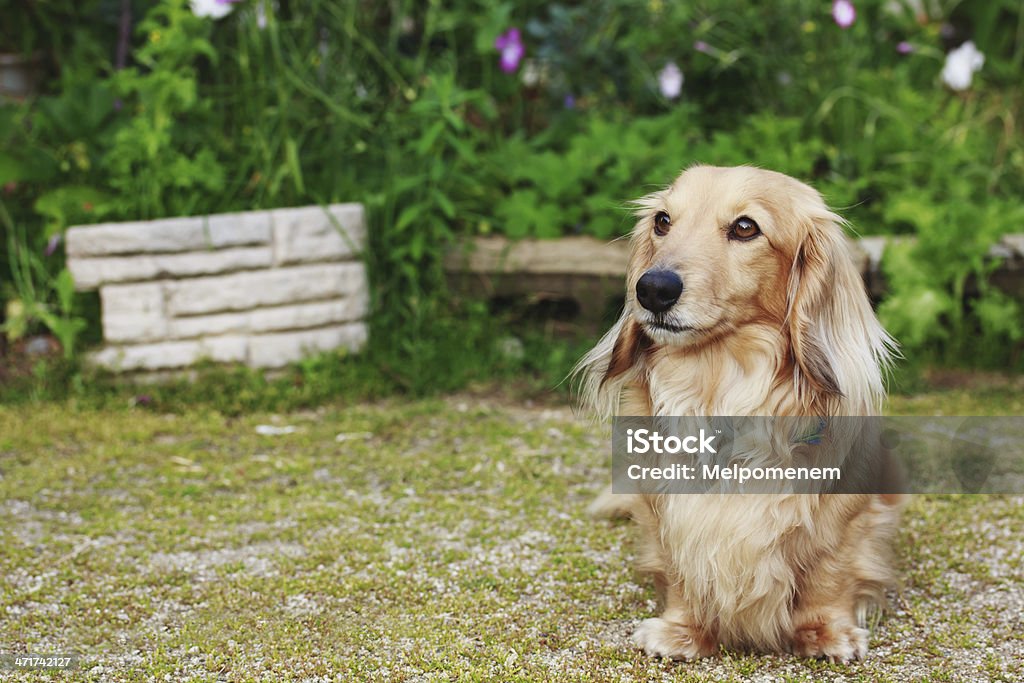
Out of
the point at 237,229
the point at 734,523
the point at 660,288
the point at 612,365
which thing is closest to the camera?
the point at 660,288

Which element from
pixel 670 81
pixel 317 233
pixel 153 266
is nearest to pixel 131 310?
pixel 153 266

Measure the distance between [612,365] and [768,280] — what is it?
44 cm

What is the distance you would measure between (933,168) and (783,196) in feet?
10.1

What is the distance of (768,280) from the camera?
254 centimetres

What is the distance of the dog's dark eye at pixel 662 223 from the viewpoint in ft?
8.59

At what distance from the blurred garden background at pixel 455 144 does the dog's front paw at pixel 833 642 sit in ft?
7.57

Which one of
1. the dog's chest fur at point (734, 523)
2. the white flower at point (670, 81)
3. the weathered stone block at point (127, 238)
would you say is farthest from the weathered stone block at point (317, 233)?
the dog's chest fur at point (734, 523)

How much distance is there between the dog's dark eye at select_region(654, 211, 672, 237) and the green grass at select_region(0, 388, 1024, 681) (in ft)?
3.23

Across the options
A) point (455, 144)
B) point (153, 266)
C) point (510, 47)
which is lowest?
point (153, 266)

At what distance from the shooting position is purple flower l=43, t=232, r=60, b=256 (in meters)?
4.67

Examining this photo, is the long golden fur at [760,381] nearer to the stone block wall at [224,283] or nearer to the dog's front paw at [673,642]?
the dog's front paw at [673,642]

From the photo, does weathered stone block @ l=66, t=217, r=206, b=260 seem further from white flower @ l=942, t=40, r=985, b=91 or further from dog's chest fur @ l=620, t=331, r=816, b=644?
white flower @ l=942, t=40, r=985, b=91

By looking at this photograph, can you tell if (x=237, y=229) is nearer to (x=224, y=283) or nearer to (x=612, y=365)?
(x=224, y=283)

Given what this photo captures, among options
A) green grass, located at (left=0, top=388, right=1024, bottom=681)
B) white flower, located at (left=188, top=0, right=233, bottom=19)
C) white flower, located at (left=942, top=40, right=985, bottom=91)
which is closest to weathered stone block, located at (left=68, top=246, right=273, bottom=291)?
green grass, located at (left=0, top=388, right=1024, bottom=681)
